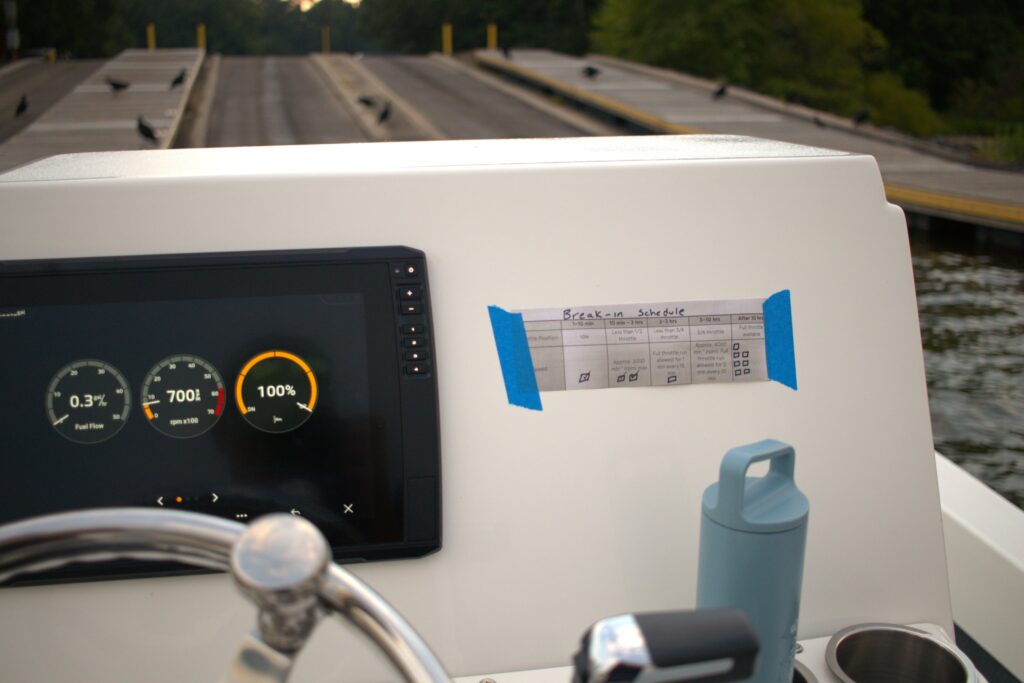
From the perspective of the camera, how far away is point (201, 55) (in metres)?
28.6

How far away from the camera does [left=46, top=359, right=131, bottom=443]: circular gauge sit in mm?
1307

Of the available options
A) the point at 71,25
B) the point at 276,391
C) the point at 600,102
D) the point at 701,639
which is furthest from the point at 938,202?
the point at 71,25

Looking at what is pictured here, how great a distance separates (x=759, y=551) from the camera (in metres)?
1.13

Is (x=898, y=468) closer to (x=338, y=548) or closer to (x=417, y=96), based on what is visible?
(x=338, y=548)

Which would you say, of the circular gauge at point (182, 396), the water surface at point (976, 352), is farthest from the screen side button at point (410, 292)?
the water surface at point (976, 352)

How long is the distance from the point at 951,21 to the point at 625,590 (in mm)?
46937

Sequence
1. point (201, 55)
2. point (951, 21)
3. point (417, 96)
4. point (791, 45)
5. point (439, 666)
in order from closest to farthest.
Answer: point (439, 666), point (417, 96), point (201, 55), point (791, 45), point (951, 21)

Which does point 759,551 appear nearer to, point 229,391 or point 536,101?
point 229,391

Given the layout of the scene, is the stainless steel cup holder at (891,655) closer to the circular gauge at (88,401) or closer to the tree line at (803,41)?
the circular gauge at (88,401)

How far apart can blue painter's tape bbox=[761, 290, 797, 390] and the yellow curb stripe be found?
11.3 meters

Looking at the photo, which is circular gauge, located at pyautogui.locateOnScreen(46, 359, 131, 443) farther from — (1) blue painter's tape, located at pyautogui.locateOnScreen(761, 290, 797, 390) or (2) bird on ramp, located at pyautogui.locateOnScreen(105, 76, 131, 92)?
(2) bird on ramp, located at pyautogui.locateOnScreen(105, 76, 131, 92)

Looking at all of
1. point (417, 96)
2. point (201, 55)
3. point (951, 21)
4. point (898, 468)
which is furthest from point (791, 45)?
point (898, 468)

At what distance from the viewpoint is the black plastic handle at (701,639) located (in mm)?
645

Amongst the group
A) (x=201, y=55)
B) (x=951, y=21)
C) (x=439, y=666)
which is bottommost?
(x=439, y=666)
